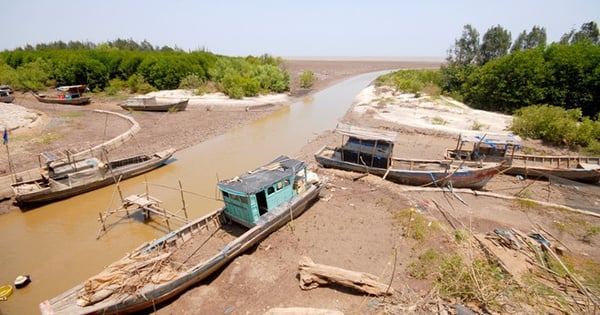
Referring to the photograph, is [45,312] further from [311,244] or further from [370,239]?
[370,239]

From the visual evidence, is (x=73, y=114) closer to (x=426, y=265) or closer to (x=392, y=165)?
(x=392, y=165)

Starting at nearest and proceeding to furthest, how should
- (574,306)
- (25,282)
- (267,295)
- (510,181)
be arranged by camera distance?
(574,306), (267,295), (25,282), (510,181)

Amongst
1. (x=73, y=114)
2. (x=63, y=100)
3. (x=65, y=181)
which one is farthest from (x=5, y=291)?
(x=63, y=100)

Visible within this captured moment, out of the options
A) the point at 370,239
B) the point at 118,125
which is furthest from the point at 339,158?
the point at 118,125

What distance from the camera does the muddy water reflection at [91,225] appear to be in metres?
10.8

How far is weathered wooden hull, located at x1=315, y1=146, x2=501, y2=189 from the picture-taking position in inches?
614

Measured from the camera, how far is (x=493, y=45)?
45000 mm

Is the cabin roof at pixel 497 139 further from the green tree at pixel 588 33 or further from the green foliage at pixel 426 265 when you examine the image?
the green tree at pixel 588 33

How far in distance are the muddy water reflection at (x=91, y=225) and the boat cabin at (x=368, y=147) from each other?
266 inches

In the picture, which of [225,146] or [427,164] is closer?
[427,164]

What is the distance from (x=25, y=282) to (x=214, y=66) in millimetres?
46523

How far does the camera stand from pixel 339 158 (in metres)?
18.6

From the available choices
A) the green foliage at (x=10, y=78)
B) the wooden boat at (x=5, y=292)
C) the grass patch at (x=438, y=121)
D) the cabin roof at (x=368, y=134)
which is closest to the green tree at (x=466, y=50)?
the grass patch at (x=438, y=121)

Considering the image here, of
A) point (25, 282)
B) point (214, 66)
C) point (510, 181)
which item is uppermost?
point (214, 66)
